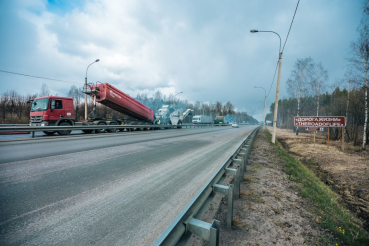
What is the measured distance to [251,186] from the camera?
394cm

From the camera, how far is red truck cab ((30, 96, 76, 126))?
1202 cm

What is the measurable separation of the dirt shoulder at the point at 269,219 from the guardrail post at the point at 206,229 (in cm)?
82

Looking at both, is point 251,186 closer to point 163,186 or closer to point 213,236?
point 163,186

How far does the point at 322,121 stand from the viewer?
13711mm

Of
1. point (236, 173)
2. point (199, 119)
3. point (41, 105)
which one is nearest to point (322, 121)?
point (236, 173)

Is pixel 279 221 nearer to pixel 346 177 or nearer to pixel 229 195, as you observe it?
pixel 229 195

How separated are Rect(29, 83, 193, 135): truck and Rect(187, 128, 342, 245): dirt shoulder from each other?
13771 millimetres

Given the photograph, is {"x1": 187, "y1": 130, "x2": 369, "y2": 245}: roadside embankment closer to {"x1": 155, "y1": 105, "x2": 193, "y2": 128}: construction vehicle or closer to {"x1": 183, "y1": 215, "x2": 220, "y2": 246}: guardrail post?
{"x1": 183, "y1": 215, "x2": 220, "y2": 246}: guardrail post

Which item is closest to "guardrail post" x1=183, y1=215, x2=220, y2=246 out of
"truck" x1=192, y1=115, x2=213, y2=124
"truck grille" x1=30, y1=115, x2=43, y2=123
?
"truck grille" x1=30, y1=115, x2=43, y2=123

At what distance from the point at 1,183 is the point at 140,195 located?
2930mm

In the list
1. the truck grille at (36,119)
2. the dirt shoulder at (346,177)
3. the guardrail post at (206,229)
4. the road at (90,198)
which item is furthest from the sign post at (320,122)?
the truck grille at (36,119)

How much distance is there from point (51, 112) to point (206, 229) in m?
14.7

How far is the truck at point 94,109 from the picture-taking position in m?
12.2

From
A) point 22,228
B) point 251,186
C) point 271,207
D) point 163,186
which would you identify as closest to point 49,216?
point 22,228
